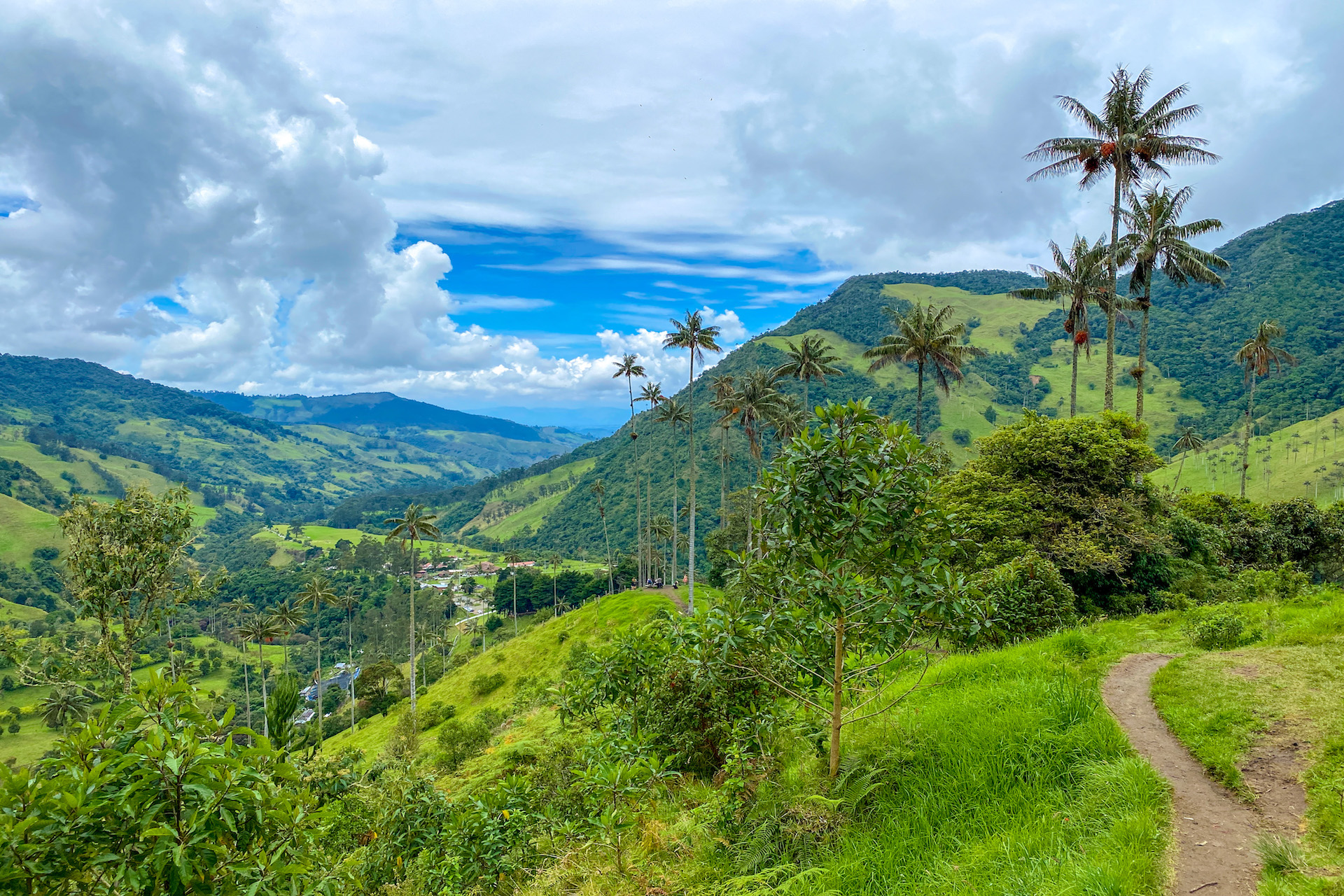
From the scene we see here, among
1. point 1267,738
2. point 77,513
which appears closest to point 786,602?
point 1267,738

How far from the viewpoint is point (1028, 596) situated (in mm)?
14375

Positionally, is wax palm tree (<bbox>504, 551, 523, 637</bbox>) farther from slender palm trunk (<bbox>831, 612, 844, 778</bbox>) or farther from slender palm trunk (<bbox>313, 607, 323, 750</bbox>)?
slender palm trunk (<bbox>831, 612, 844, 778</bbox>)

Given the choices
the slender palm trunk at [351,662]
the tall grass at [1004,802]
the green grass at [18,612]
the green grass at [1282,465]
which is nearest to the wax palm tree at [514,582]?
the slender palm trunk at [351,662]

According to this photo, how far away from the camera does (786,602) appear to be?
6.15 m

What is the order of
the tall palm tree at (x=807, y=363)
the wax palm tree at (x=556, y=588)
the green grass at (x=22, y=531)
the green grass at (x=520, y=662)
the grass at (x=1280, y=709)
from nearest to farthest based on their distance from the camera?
the grass at (x=1280, y=709)
the tall palm tree at (x=807, y=363)
the green grass at (x=520, y=662)
the wax palm tree at (x=556, y=588)
the green grass at (x=22, y=531)

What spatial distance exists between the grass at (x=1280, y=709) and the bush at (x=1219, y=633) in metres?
0.35

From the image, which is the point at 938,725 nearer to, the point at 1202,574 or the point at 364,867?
the point at 364,867

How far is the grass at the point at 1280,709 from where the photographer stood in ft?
15.8

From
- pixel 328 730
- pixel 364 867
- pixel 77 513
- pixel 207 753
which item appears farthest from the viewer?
pixel 328 730

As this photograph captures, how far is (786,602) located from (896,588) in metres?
1.13

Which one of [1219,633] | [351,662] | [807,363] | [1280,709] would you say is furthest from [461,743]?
[351,662]

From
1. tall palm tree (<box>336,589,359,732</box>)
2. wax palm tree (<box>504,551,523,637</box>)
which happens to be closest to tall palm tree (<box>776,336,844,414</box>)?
tall palm tree (<box>336,589,359,732</box>)

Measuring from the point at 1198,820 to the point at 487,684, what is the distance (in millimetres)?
48914

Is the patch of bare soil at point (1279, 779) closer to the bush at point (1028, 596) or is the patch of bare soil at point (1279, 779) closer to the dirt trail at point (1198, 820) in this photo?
the dirt trail at point (1198, 820)
